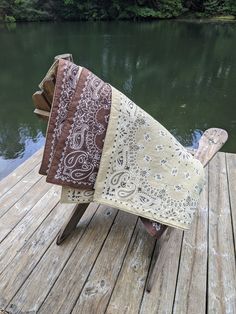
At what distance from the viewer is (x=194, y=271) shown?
1.52m

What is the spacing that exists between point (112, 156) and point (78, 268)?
0.60 metres

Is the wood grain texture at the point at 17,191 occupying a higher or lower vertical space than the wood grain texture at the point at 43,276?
lower

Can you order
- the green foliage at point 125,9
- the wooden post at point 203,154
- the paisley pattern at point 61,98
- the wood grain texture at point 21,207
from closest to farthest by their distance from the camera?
the paisley pattern at point 61,98 → the wooden post at point 203,154 → the wood grain texture at point 21,207 → the green foliage at point 125,9

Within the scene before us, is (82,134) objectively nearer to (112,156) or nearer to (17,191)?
(112,156)

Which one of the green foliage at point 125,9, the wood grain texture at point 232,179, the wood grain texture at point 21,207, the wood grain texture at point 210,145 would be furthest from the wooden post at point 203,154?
the green foliage at point 125,9

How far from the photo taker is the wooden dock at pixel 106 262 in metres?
1.36

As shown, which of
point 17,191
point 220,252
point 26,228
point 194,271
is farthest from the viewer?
point 17,191

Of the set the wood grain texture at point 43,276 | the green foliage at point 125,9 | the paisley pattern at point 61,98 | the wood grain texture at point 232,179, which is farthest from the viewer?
the green foliage at point 125,9

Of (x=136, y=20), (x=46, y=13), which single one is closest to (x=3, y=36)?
(x=46, y=13)

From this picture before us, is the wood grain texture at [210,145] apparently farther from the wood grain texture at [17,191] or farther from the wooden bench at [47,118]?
the wood grain texture at [17,191]

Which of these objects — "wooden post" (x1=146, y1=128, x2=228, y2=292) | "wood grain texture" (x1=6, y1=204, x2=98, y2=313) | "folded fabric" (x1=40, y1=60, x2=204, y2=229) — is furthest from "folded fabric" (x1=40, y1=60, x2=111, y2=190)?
"wooden post" (x1=146, y1=128, x2=228, y2=292)

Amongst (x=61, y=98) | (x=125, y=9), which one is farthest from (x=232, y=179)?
(x=125, y=9)

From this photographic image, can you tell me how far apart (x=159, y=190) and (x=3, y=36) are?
1292 cm

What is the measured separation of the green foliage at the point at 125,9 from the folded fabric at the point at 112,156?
17229 millimetres
